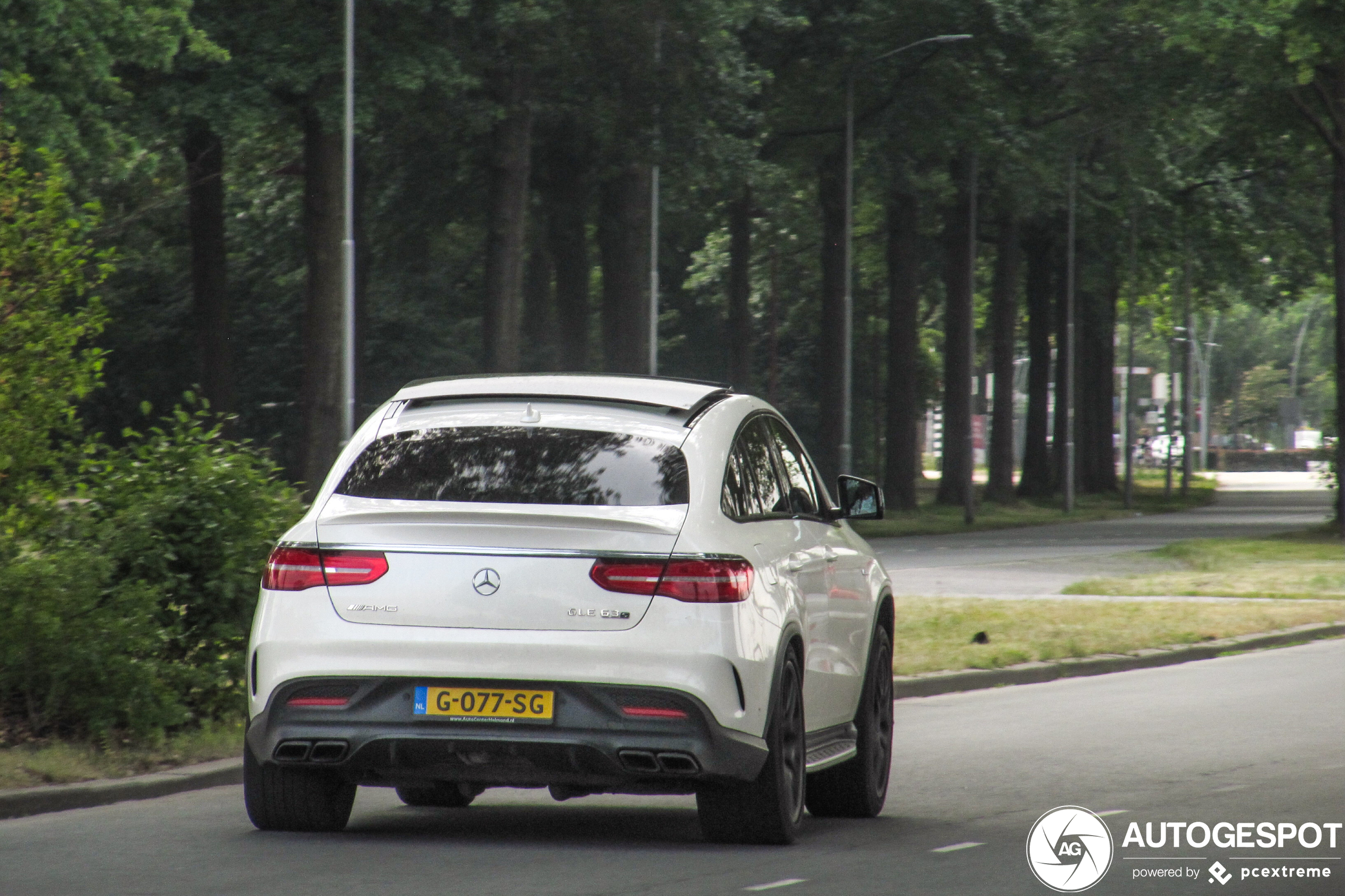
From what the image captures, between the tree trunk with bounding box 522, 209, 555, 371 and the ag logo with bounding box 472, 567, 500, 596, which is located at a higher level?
the tree trunk with bounding box 522, 209, 555, 371

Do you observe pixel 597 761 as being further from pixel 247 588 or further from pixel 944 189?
pixel 944 189

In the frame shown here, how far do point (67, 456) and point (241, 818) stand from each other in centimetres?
348

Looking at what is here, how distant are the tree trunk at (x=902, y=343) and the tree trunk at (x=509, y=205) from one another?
12.8 metres

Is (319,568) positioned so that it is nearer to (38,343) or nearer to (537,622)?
(537,622)

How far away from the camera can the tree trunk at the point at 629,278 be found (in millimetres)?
35500

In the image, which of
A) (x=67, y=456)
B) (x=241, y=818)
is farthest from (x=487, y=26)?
→ (x=241, y=818)

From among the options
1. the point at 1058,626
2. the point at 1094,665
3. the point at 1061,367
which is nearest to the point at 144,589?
the point at 1094,665

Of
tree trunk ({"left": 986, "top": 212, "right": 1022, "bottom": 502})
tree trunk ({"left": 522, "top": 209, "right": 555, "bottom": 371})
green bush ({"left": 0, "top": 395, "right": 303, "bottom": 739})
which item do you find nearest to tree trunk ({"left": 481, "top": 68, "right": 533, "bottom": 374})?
tree trunk ({"left": 522, "top": 209, "right": 555, "bottom": 371})

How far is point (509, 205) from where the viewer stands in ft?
108

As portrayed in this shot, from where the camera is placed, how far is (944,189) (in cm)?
4416

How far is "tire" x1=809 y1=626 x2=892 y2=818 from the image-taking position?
8.80m

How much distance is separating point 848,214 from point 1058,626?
2210 cm

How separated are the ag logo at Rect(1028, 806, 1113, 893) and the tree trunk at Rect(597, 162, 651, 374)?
26.4m

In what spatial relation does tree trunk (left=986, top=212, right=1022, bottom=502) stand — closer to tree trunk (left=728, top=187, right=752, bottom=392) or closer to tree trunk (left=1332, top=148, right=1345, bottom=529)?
tree trunk (left=728, top=187, right=752, bottom=392)
